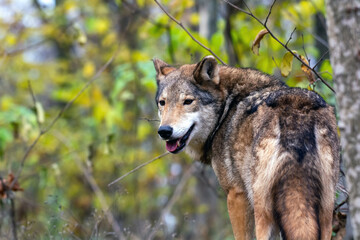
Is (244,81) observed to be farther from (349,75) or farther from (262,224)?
(349,75)

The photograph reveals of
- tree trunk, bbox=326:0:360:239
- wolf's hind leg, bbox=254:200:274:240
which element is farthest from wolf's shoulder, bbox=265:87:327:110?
tree trunk, bbox=326:0:360:239

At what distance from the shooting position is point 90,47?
15656 mm

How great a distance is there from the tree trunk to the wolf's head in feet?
8.13

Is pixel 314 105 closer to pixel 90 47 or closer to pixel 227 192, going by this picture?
pixel 227 192

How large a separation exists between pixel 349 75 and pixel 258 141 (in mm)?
1493

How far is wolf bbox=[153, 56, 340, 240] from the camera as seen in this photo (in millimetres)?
3396

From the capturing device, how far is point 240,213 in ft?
14.6

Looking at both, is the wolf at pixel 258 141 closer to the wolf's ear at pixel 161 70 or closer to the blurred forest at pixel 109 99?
the wolf's ear at pixel 161 70

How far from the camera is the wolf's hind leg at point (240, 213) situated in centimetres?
442

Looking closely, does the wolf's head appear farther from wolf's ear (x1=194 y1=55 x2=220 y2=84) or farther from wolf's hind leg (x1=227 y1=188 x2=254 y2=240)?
wolf's hind leg (x1=227 y1=188 x2=254 y2=240)

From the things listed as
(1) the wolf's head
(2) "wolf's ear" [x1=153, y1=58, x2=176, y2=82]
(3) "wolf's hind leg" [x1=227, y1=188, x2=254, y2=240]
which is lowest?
(3) "wolf's hind leg" [x1=227, y1=188, x2=254, y2=240]

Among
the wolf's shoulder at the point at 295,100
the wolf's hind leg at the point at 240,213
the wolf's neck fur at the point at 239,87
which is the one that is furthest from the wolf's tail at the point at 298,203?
the wolf's neck fur at the point at 239,87

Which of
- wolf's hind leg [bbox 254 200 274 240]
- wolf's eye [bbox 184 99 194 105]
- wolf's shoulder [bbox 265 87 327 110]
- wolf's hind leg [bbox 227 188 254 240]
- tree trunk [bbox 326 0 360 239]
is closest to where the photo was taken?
tree trunk [bbox 326 0 360 239]

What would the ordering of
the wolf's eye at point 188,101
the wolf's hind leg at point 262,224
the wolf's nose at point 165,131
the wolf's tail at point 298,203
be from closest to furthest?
the wolf's tail at point 298,203, the wolf's hind leg at point 262,224, the wolf's nose at point 165,131, the wolf's eye at point 188,101
